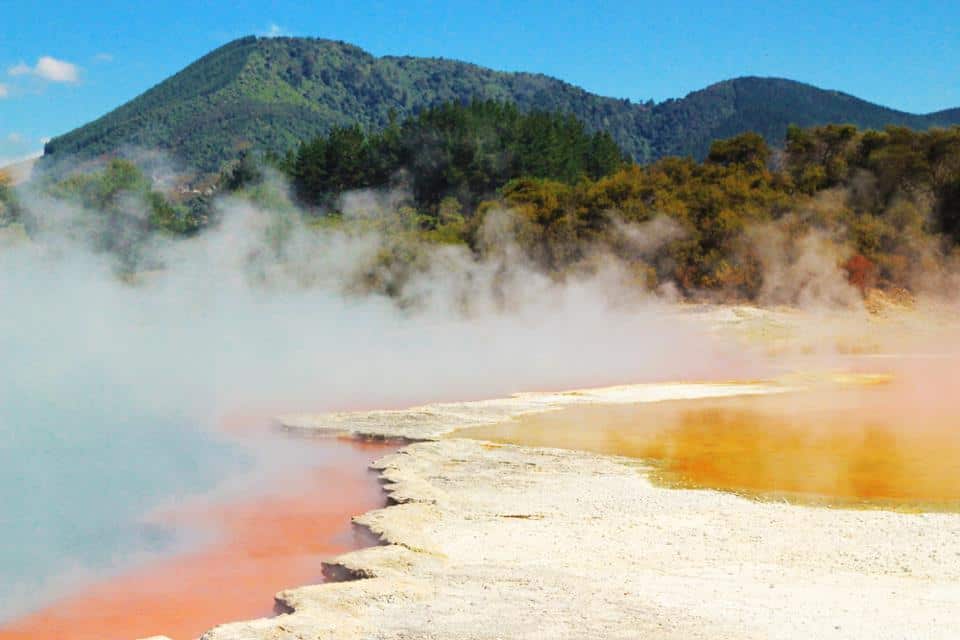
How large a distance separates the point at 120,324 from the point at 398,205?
22.7 m

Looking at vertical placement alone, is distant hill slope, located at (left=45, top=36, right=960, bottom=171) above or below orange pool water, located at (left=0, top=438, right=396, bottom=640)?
above

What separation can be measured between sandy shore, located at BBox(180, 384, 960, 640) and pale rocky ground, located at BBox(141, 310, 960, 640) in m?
0.02

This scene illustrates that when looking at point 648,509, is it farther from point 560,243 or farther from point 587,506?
point 560,243

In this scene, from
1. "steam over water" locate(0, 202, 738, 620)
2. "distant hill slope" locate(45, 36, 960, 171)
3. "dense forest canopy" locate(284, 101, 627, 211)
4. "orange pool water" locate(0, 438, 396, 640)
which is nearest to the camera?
"orange pool water" locate(0, 438, 396, 640)

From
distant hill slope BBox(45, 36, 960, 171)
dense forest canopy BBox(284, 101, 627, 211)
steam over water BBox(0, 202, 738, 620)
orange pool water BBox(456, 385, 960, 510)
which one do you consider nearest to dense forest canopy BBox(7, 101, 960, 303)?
steam over water BBox(0, 202, 738, 620)

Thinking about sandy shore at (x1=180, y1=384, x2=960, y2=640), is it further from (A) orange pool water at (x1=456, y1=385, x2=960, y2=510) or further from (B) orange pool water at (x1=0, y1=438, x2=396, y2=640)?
(A) orange pool water at (x1=456, y1=385, x2=960, y2=510)

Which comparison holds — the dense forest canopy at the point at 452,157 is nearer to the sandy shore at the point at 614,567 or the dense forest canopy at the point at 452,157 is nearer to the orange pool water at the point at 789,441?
the orange pool water at the point at 789,441

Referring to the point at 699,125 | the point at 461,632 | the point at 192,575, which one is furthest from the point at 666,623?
the point at 699,125

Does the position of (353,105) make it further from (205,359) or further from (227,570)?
(227,570)

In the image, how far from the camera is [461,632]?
630cm

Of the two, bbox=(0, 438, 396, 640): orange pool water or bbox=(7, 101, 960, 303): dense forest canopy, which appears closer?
bbox=(0, 438, 396, 640): orange pool water

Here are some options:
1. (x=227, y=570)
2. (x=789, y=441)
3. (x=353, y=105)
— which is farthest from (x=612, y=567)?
(x=353, y=105)

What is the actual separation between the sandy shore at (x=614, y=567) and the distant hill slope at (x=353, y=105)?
89717 millimetres

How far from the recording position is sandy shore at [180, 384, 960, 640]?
21.1 ft
